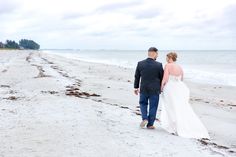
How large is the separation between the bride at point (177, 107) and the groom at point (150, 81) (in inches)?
7.4

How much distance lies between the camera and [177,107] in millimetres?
10000

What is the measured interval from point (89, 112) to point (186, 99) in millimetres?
2897

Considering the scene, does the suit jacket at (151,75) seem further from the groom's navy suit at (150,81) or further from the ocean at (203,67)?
the ocean at (203,67)

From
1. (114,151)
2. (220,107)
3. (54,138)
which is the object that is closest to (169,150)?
(114,151)

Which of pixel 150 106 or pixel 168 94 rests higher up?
pixel 168 94

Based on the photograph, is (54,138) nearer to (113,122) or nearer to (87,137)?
(87,137)

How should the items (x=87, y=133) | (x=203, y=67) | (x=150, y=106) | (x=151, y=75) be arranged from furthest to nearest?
(x=203, y=67) → (x=150, y=106) → (x=151, y=75) → (x=87, y=133)

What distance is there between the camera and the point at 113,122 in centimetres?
1044

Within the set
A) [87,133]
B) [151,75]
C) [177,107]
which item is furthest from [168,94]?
[87,133]

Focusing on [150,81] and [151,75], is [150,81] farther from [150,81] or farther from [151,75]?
[151,75]

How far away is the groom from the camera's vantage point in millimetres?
9773

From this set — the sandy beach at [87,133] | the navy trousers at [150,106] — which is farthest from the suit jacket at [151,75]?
the sandy beach at [87,133]

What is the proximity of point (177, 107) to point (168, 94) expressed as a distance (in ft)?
1.25

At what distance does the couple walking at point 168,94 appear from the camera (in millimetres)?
9797
